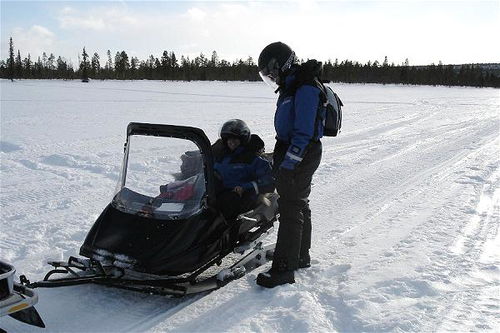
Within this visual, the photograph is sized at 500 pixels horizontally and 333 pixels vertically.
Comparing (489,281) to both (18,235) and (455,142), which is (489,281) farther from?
(455,142)

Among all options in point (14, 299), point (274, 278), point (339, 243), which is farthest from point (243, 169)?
point (14, 299)

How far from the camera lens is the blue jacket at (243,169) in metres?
4.62

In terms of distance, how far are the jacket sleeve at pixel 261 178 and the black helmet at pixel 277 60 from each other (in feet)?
2.95

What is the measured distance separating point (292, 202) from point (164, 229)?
3.48ft

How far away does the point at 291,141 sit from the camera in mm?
3930

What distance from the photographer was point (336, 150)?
33.8 ft

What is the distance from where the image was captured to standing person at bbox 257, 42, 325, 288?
3.87m

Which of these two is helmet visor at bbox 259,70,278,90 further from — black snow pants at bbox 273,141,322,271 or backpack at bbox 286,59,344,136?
black snow pants at bbox 273,141,322,271

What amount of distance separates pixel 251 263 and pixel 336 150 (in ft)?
20.6

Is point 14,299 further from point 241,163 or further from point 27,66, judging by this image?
point 27,66

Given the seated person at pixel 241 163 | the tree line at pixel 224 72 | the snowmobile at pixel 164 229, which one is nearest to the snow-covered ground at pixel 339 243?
the snowmobile at pixel 164 229

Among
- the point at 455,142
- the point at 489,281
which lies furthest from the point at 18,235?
the point at 455,142

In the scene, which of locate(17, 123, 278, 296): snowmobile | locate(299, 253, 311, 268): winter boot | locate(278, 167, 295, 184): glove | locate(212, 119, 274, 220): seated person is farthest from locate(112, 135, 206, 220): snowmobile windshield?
locate(299, 253, 311, 268): winter boot

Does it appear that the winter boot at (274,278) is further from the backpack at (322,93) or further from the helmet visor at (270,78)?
the helmet visor at (270,78)
